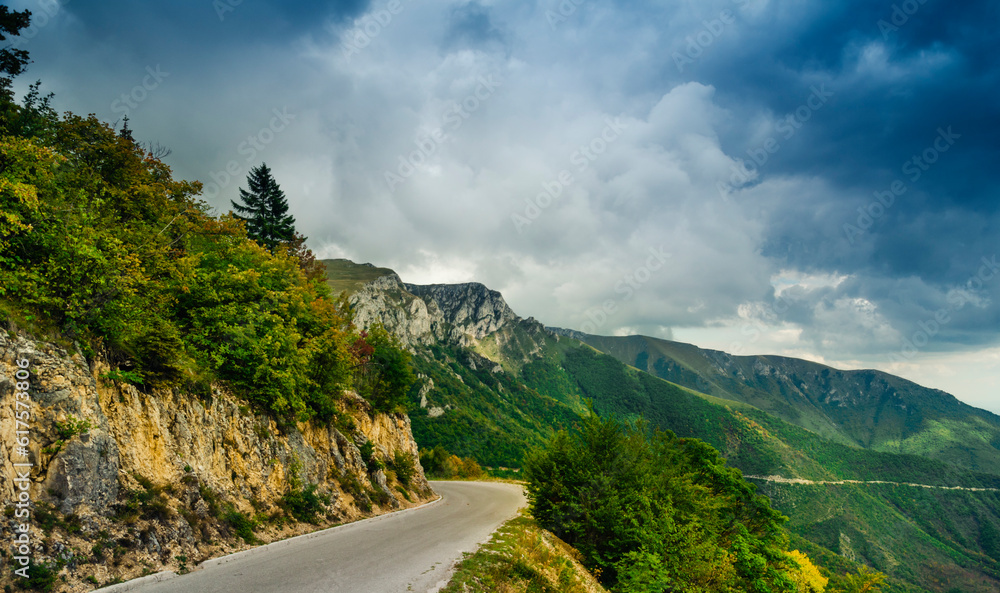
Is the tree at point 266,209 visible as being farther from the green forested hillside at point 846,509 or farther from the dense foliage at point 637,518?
the green forested hillside at point 846,509

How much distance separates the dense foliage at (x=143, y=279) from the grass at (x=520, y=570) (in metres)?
10.4

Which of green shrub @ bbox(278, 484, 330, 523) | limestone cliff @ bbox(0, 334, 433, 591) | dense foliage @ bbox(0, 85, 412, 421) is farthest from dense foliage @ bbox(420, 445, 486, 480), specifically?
limestone cliff @ bbox(0, 334, 433, 591)

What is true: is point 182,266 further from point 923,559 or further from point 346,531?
point 923,559

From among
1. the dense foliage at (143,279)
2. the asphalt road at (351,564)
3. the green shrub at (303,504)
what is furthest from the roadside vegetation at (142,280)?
the asphalt road at (351,564)

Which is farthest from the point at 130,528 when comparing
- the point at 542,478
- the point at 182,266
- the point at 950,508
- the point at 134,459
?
the point at 950,508

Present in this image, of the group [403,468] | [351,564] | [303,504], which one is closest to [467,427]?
[403,468]

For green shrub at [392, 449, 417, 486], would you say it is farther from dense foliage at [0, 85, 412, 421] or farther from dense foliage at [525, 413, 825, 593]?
dense foliage at [525, 413, 825, 593]

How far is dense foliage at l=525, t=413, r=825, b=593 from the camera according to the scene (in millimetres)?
15734

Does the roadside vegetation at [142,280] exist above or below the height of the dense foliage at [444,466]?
above

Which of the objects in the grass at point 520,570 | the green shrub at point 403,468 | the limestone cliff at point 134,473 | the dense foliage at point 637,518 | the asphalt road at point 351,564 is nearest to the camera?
the limestone cliff at point 134,473

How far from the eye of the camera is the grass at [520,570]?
10.8 m

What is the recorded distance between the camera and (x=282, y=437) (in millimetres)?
18219

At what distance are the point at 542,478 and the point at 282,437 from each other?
12.1m

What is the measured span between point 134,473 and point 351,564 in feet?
19.8
